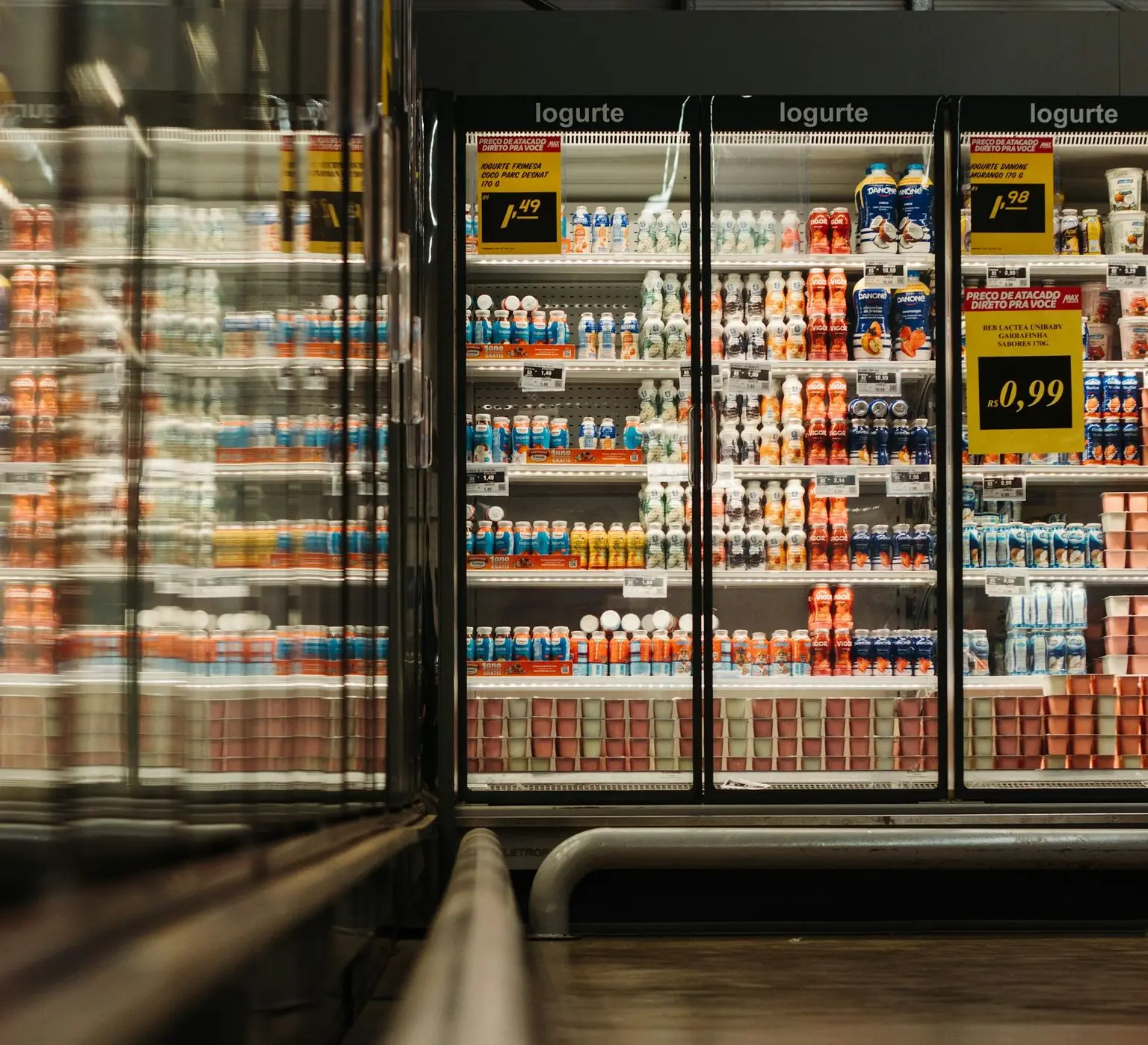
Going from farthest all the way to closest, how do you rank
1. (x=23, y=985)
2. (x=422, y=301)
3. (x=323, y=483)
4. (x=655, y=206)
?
1. (x=655, y=206)
2. (x=422, y=301)
3. (x=323, y=483)
4. (x=23, y=985)

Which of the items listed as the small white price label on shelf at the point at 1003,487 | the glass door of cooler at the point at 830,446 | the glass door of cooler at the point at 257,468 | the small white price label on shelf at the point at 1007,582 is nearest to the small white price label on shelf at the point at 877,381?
the glass door of cooler at the point at 830,446

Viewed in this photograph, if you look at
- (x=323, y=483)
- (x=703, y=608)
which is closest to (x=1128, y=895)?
(x=703, y=608)

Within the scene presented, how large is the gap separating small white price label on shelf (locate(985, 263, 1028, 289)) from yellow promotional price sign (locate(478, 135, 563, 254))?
4.74 ft

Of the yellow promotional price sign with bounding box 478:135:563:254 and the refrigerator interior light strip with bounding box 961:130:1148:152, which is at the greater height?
the refrigerator interior light strip with bounding box 961:130:1148:152

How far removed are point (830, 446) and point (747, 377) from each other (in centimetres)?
40

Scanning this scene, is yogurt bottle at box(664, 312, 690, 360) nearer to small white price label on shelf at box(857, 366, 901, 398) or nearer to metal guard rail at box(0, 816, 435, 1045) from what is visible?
small white price label on shelf at box(857, 366, 901, 398)

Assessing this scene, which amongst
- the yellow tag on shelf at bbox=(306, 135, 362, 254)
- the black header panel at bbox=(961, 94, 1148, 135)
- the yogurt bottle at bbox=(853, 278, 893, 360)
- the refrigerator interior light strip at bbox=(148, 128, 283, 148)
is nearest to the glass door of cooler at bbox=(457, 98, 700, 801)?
the yogurt bottle at bbox=(853, 278, 893, 360)

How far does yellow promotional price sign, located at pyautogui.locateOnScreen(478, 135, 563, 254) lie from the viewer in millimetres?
4145

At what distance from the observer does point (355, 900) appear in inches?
76.4

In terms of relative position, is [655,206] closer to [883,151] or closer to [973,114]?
[883,151]

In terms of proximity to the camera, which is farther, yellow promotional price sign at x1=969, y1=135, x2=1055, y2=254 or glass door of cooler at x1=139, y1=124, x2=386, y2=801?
yellow promotional price sign at x1=969, y1=135, x2=1055, y2=254

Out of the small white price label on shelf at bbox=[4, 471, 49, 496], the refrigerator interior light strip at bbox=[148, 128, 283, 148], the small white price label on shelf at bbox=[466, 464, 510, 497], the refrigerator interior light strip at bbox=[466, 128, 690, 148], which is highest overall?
the refrigerator interior light strip at bbox=[466, 128, 690, 148]

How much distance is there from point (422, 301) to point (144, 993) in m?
3.24

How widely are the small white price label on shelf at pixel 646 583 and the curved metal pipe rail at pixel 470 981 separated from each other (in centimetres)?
251
